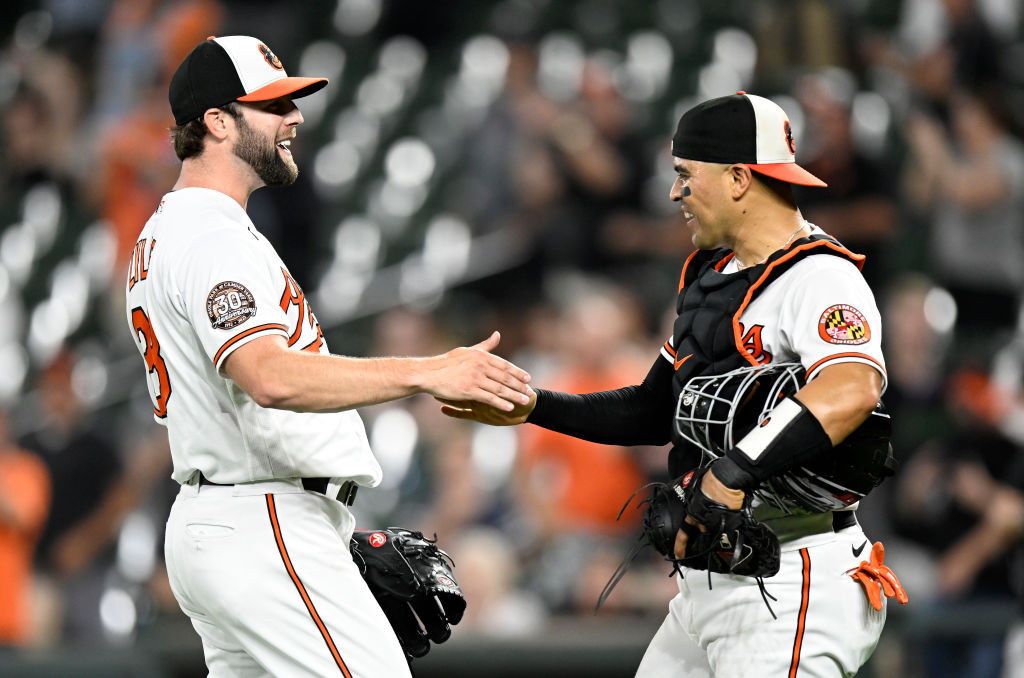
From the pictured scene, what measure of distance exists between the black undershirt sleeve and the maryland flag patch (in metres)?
0.75

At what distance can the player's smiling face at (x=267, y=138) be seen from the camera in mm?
3643

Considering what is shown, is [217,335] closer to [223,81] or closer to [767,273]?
[223,81]

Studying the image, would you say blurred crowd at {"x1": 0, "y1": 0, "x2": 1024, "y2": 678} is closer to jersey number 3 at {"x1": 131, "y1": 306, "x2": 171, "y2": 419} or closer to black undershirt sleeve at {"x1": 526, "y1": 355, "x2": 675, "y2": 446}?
black undershirt sleeve at {"x1": 526, "y1": 355, "x2": 675, "y2": 446}

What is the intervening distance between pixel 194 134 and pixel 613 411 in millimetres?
1441

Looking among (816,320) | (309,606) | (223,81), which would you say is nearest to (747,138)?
(816,320)

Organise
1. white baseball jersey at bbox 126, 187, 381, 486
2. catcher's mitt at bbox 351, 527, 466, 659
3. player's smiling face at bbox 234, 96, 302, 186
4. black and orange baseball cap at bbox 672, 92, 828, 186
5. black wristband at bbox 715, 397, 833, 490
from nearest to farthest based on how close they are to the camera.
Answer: black wristband at bbox 715, 397, 833, 490 < white baseball jersey at bbox 126, 187, 381, 486 < black and orange baseball cap at bbox 672, 92, 828, 186 < player's smiling face at bbox 234, 96, 302, 186 < catcher's mitt at bbox 351, 527, 466, 659

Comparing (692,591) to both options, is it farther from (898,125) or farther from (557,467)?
(898,125)

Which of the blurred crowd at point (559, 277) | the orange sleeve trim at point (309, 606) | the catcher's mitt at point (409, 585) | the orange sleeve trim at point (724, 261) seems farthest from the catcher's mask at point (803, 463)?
the blurred crowd at point (559, 277)

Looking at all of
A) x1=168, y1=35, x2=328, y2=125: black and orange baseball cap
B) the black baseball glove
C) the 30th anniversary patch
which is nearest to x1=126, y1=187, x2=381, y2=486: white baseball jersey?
the 30th anniversary patch

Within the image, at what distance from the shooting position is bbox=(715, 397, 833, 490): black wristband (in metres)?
3.18

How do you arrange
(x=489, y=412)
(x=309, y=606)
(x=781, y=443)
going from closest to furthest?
(x=781, y=443), (x=309, y=606), (x=489, y=412)

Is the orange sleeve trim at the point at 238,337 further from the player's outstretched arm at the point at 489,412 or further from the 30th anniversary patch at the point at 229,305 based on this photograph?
the player's outstretched arm at the point at 489,412

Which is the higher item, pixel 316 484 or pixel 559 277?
pixel 316 484

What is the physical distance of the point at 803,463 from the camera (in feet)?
10.8
